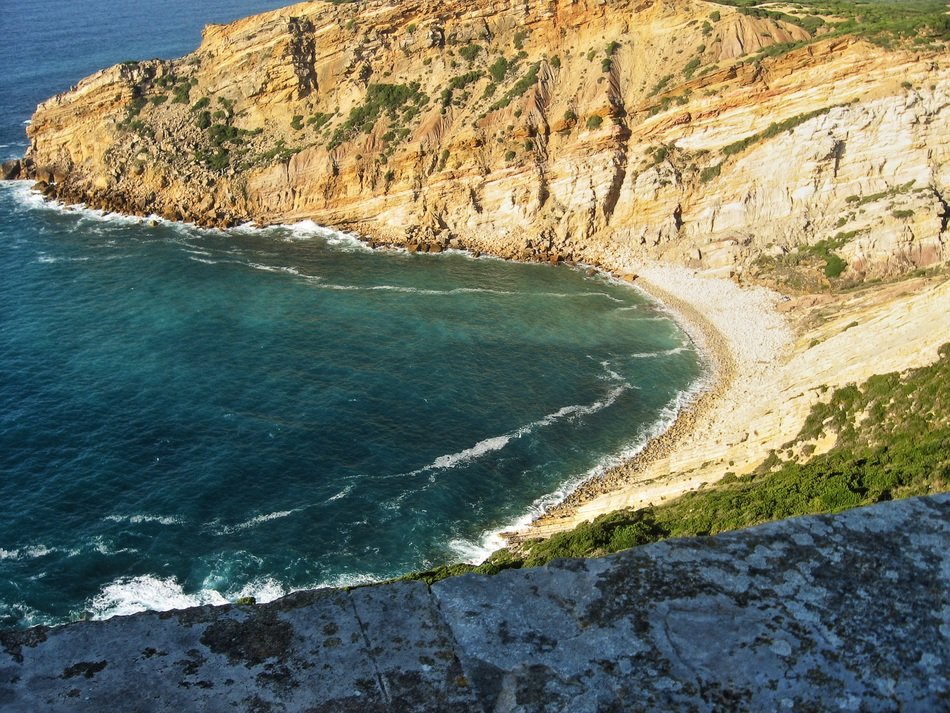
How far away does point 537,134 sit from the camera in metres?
66.9

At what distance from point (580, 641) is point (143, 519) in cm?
3317

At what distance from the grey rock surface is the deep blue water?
1039 inches

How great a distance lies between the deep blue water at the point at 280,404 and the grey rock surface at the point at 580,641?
26395mm

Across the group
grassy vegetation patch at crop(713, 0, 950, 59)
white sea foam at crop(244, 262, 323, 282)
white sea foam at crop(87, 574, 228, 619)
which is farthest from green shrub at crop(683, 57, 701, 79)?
white sea foam at crop(87, 574, 228, 619)

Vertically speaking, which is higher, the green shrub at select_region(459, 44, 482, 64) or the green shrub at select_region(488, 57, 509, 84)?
the green shrub at select_region(459, 44, 482, 64)

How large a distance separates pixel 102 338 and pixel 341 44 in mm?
39176

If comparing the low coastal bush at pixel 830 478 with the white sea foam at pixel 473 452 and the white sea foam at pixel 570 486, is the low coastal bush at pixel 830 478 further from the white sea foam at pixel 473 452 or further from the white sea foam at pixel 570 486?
the white sea foam at pixel 473 452

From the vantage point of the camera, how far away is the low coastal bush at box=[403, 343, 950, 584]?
18.1m

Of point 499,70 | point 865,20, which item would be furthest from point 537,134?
point 865,20

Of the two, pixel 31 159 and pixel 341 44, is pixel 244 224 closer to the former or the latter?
pixel 341 44

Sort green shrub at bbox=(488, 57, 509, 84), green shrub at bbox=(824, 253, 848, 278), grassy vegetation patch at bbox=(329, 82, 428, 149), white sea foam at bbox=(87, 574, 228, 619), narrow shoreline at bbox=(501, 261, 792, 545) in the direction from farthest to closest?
grassy vegetation patch at bbox=(329, 82, 428, 149), green shrub at bbox=(488, 57, 509, 84), green shrub at bbox=(824, 253, 848, 278), narrow shoreline at bbox=(501, 261, 792, 545), white sea foam at bbox=(87, 574, 228, 619)

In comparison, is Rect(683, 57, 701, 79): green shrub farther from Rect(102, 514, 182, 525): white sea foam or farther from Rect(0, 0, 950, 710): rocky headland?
Rect(102, 514, 182, 525): white sea foam

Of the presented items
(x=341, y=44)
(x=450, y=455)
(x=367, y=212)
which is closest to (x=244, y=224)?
(x=367, y=212)

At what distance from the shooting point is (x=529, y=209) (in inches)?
2586
